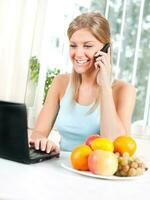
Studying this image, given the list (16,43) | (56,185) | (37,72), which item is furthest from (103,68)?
(16,43)

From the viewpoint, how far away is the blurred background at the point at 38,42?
2.82 m

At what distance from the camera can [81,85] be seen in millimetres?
1894

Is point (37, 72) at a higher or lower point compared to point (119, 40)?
lower

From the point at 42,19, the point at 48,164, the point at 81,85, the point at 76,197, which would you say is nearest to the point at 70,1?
the point at 42,19

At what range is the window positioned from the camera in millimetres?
2730

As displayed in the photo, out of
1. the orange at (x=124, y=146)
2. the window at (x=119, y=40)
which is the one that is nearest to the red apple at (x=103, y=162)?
the orange at (x=124, y=146)

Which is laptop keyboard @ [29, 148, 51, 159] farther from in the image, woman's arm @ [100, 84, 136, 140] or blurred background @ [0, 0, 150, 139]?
blurred background @ [0, 0, 150, 139]

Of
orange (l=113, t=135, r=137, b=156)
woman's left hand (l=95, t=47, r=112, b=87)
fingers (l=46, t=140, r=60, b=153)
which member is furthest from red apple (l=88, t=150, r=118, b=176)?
woman's left hand (l=95, t=47, r=112, b=87)

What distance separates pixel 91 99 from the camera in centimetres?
183

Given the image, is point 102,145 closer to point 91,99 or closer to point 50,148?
point 50,148

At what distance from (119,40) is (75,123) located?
1.25 meters

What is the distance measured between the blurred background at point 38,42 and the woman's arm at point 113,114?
1.05m

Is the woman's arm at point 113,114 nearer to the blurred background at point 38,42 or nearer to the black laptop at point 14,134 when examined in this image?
the black laptop at point 14,134

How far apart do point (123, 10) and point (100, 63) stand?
1.21m
